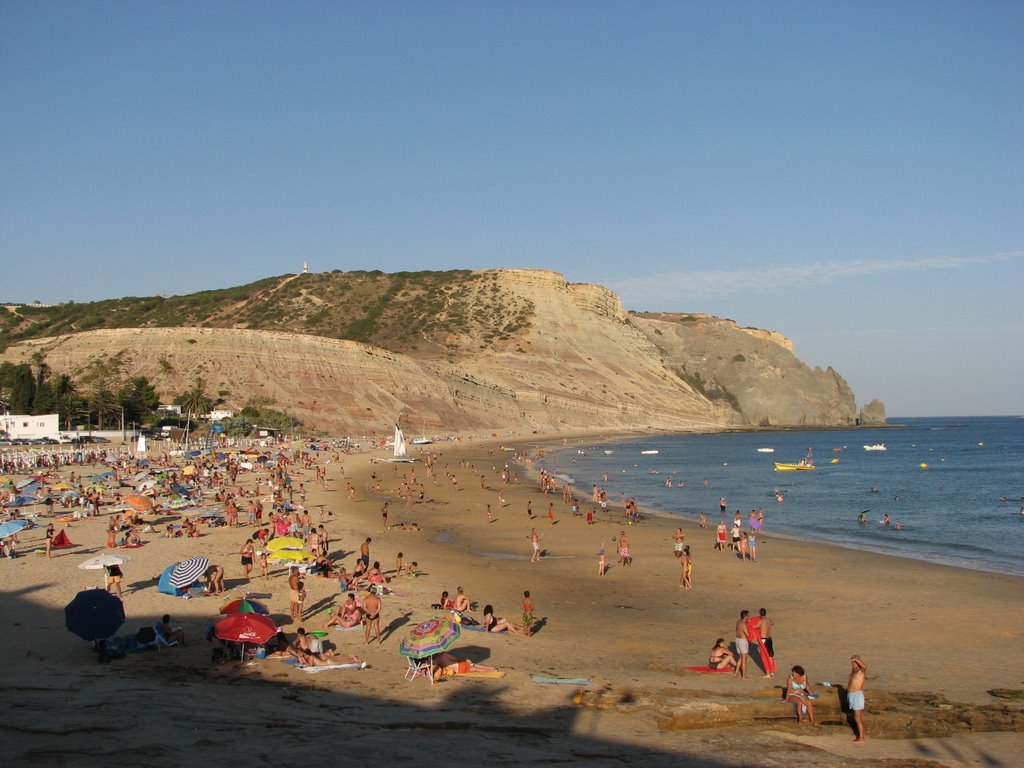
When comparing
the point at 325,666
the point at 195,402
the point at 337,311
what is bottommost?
the point at 325,666

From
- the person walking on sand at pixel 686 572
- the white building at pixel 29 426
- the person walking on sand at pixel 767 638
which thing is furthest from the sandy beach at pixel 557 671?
the white building at pixel 29 426

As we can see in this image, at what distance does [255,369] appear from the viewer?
89.1m

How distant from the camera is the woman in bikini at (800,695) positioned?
11.4m

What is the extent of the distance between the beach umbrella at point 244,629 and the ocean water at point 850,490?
21436 mm

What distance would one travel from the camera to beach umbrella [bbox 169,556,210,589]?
17.9m

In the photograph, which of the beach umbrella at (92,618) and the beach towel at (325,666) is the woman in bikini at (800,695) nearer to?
the beach towel at (325,666)

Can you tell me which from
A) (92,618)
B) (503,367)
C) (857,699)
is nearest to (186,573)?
(92,618)

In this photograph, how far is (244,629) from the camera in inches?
533

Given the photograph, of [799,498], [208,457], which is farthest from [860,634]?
[208,457]

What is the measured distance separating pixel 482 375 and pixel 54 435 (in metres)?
57.3

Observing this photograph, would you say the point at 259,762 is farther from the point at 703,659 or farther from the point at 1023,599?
the point at 1023,599

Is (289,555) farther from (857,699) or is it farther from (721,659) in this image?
(857,699)

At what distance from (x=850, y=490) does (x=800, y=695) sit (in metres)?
41.8

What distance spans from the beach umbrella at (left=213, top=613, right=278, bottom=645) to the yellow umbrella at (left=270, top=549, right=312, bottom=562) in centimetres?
652
